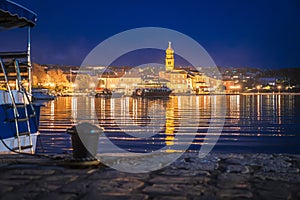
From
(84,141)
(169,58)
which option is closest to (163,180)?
(84,141)

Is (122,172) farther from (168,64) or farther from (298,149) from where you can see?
(168,64)

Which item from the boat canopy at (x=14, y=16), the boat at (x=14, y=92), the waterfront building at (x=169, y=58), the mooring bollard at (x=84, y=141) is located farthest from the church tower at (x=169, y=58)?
the mooring bollard at (x=84, y=141)

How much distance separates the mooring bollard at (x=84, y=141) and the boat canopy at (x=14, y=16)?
2650mm

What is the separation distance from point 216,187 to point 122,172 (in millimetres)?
1328

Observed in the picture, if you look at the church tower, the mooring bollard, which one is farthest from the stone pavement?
the church tower

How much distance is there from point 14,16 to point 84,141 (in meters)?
3.07

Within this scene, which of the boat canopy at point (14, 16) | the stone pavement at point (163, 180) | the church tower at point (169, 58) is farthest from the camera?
the church tower at point (169, 58)

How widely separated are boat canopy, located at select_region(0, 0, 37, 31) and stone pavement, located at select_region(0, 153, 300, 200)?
260 centimetres

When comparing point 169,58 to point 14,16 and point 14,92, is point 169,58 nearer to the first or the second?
point 14,92

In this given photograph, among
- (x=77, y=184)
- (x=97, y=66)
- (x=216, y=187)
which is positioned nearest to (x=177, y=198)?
(x=216, y=187)

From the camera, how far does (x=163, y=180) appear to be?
457cm

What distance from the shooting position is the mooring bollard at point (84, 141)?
5.52m

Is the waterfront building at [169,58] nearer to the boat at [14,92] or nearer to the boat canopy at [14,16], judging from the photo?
the boat canopy at [14,16]

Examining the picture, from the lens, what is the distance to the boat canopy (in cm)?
685
